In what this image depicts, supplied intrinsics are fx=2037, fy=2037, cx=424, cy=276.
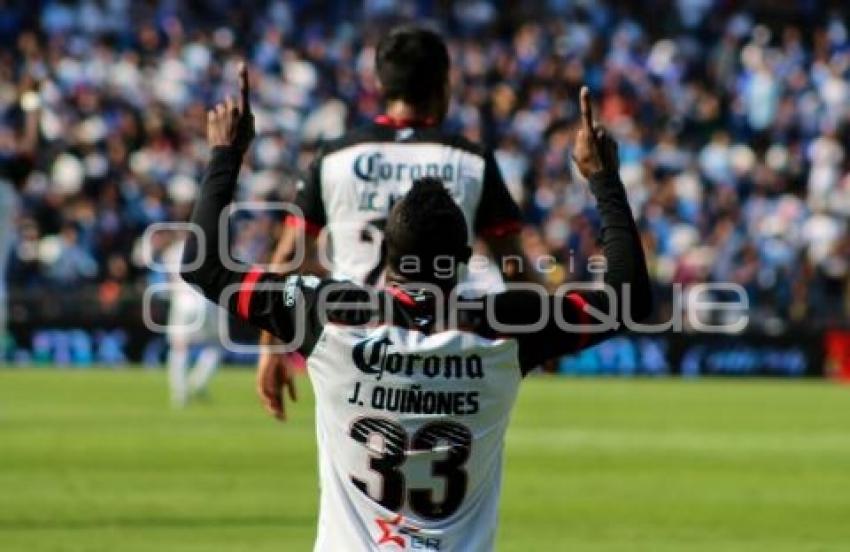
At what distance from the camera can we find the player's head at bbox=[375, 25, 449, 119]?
8406mm

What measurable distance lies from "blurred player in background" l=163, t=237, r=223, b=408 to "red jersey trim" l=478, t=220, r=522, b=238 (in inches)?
455

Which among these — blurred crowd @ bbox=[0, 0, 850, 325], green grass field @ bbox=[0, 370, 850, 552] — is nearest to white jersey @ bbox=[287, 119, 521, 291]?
green grass field @ bbox=[0, 370, 850, 552]

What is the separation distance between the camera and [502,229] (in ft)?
30.8

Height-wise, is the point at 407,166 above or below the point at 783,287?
above

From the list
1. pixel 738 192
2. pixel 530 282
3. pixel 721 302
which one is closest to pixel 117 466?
pixel 530 282

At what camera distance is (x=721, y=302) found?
29.1 m

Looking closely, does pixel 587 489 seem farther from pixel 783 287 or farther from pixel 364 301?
pixel 783 287

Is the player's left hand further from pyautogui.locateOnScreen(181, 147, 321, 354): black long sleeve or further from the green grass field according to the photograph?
the green grass field

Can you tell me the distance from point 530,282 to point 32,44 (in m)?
22.1

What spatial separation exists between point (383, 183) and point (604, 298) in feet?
12.5

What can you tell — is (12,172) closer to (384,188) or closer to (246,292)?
(384,188)

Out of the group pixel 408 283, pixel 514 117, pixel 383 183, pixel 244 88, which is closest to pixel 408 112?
pixel 383 183

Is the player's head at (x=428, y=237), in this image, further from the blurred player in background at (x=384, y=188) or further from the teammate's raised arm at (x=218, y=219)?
the blurred player in background at (x=384, y=188)

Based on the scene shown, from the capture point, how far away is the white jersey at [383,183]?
9.24 meters
